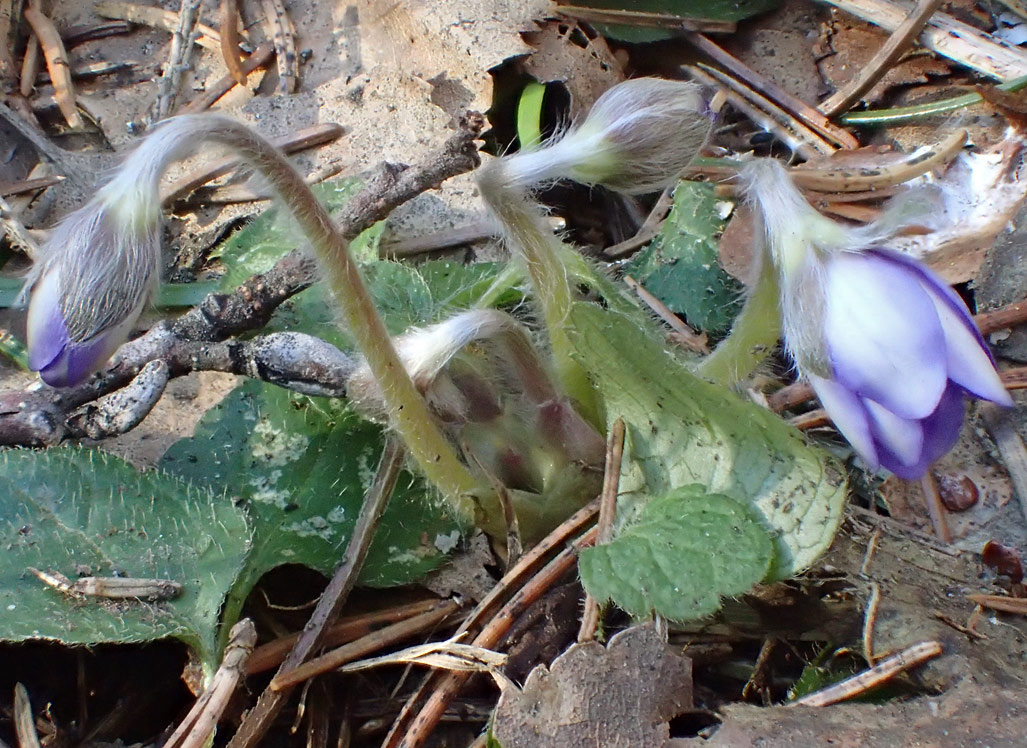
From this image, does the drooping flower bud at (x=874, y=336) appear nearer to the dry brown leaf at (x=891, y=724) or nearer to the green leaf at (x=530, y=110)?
the dry brown leaf at (x=891, y=724)

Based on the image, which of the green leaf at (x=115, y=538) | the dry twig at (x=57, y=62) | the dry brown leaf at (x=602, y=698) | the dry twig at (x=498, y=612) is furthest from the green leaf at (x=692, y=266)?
the dry twig at (x=57, y=62)

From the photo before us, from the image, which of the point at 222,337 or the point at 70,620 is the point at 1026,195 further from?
the point at 70,620

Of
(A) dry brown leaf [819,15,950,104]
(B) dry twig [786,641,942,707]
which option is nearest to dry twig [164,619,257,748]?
(B) dry twig [786,641,942,707]

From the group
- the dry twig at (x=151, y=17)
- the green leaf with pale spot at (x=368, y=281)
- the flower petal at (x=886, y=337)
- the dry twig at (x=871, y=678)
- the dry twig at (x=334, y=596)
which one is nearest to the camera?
the flower petal at (x=886, y=337)

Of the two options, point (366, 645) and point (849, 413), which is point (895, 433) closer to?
point (849, 413)

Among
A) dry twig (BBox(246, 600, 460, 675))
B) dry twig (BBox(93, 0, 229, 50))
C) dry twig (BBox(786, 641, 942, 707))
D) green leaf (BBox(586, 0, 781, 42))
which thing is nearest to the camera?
dry twig (BBox(786, 641, 942, 707))

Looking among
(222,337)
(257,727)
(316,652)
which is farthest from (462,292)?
(257,727)

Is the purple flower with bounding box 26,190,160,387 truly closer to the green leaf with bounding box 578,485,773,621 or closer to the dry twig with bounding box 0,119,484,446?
the dry twig with bounding box 0,119,484,446

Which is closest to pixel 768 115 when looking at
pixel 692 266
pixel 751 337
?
pixel 692 266
